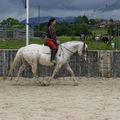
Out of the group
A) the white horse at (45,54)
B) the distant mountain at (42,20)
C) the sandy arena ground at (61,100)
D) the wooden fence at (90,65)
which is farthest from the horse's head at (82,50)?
the distant mountain at (42,20)

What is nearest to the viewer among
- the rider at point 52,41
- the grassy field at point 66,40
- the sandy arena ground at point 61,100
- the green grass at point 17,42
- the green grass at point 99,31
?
the sandy arena ground at point 61,100

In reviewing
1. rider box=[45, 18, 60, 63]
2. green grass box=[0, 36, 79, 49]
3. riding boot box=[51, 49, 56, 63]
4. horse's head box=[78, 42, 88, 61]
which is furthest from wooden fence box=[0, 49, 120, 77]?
green grass box=[0, 36, 79, 49]

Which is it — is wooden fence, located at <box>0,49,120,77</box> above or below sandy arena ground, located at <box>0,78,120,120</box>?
above

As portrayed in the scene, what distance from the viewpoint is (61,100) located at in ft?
43.1

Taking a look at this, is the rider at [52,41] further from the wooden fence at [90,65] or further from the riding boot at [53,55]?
the wooden fence at [90,65]

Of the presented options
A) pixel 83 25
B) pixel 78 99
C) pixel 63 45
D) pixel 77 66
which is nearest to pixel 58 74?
pixel 77 66

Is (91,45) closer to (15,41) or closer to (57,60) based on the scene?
(15,41)

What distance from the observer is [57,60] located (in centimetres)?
1712

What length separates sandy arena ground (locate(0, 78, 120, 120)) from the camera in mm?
10648

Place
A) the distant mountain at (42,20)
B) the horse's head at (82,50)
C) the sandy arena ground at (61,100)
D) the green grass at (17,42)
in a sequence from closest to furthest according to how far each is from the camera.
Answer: the sandy arena ground at (61,100)
the horse's head at (82,50)
the distant mountain at (42,20)
the green grass at (17,42)

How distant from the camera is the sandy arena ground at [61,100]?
1065 centimetres

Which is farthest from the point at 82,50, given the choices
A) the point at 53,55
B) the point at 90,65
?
the point at 90,65

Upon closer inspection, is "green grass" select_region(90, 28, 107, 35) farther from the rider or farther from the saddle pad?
the saddle pad

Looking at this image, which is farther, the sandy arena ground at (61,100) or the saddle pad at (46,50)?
the saddle pad at (46,50)
